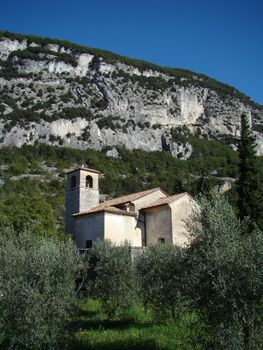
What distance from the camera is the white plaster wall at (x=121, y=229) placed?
86.7ft

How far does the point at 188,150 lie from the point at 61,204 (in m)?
45.4

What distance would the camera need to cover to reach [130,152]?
8881 centimetres

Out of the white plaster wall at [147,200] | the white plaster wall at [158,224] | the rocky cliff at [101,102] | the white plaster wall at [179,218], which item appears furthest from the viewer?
the rocky cliff at [101,102]

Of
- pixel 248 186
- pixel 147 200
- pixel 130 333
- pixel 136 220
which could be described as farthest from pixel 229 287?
pixel 248 186

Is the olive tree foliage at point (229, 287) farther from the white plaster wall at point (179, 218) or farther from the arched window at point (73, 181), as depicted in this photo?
the arched window at point (73, 181)

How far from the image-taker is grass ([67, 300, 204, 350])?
44.1 ft

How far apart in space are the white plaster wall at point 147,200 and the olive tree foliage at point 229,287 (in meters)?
17.2

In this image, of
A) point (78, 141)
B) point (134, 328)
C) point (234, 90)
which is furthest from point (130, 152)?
point (134, 328)

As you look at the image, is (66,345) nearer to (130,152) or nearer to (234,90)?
(130,152)

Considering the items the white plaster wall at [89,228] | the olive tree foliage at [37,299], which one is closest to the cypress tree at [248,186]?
the white plaster wall at [89,228]

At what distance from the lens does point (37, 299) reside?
11.8 m

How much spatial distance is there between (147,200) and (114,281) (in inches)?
447

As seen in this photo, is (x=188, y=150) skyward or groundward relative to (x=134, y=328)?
skyward

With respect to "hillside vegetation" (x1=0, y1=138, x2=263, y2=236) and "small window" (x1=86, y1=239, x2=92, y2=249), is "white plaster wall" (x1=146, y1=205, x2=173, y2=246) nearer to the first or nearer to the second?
"small window" (x1=86, y1=239, x2=92, y2=249)
